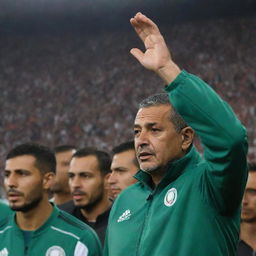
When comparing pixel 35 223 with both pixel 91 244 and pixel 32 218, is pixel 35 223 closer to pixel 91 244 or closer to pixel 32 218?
pixel 32 218

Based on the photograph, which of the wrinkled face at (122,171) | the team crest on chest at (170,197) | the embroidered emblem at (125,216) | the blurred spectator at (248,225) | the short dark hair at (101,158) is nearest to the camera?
the team crest on chest at (170,197)

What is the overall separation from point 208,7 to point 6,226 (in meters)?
13.2

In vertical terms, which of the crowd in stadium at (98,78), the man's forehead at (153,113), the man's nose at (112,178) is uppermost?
the crowd in stadium at (98,78)

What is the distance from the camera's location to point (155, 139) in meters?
2.48

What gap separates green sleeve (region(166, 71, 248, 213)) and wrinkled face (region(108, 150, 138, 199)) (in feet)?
7.86

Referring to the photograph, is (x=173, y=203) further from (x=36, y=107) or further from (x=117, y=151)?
(x=36, y=107)

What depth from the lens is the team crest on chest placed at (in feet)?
7.98

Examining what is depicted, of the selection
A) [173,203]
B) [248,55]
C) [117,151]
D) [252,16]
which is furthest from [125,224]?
[252,16]

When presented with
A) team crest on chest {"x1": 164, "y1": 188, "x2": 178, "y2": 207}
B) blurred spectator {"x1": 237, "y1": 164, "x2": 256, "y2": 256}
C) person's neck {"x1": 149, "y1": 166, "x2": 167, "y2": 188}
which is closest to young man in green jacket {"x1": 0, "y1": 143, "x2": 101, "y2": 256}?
person's neck {"x1": 149, "y1": 166, "x2": 167, "y2": 188}

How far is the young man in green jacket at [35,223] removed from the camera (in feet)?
11.2

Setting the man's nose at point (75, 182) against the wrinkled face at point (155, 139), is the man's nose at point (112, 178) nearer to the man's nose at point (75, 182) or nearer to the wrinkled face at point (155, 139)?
the man's nose at point (75, 182)

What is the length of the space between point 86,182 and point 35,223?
139 cm

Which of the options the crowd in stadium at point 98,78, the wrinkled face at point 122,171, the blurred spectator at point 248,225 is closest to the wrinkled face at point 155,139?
the blurred spectator at point 248,225

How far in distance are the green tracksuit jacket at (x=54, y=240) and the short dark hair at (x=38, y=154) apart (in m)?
0.40
